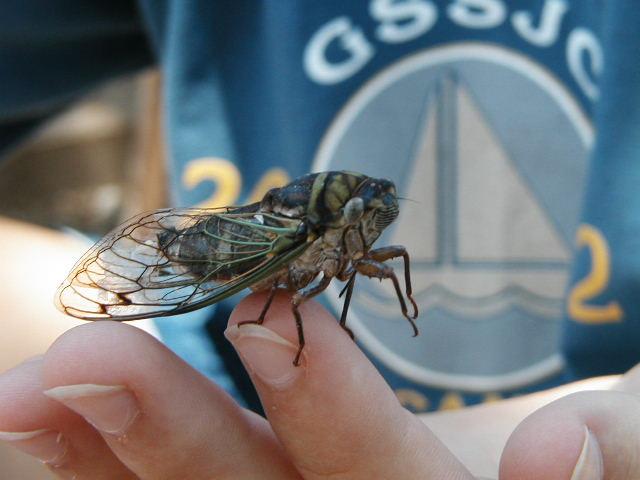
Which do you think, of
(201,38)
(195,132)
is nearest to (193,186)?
(195,132)

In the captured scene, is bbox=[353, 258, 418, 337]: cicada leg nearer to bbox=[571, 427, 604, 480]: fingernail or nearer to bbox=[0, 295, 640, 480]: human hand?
bbox=[0, 295, 640, 480]: human hand

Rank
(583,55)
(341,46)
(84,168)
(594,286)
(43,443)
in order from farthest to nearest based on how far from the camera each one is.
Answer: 1. (84,168)
2. (341,46)
3. (583,55)
4. (594,286)
5. (43,443)

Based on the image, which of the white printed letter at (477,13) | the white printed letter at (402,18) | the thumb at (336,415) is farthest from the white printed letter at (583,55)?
the thumb at (336,415)

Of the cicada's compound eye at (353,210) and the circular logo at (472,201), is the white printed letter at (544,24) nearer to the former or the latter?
the circular logo at (472,201)

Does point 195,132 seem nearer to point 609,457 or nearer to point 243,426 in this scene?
point 243,426

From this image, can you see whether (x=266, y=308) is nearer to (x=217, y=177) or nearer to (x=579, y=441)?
(x=579, y=441)

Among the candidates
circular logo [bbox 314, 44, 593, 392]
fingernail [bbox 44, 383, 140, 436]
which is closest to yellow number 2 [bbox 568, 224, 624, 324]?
circular logo [bbox 314, 44, 593, 392]

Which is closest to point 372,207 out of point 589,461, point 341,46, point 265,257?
point 265,257
